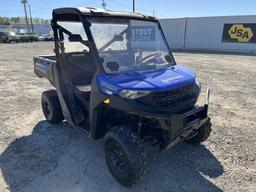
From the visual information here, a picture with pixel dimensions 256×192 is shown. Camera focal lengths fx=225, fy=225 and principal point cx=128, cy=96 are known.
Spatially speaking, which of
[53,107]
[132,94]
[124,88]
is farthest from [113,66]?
[53,107]

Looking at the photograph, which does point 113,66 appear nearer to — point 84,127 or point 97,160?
point 84,127

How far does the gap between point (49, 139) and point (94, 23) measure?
7.92 feet

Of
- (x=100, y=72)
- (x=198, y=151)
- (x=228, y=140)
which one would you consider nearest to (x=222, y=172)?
(x=198, y=151)

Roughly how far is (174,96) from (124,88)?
70 cm

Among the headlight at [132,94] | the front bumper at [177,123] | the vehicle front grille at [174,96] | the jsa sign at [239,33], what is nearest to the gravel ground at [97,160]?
the front bumper at [177,123]

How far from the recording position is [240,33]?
2108 centimetres

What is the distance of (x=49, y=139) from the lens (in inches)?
171

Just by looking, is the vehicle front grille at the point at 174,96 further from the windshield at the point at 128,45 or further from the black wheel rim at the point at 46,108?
the black wheel rim at the point at 46,108

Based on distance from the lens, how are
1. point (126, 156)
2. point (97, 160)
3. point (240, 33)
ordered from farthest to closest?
point (240, 33) < point (97, 160) < point (126, 156)

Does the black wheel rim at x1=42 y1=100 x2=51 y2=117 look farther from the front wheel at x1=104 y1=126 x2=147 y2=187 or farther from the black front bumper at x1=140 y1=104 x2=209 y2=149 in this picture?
the black front bumper at x1=140 y1=104 x2=209 y2=149

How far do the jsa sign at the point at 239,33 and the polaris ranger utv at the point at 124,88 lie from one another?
20327mm

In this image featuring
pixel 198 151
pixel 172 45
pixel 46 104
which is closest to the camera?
Result: pixel 198 151

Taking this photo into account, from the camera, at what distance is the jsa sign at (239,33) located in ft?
67.6

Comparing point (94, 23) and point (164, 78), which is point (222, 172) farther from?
point (94, 23)
